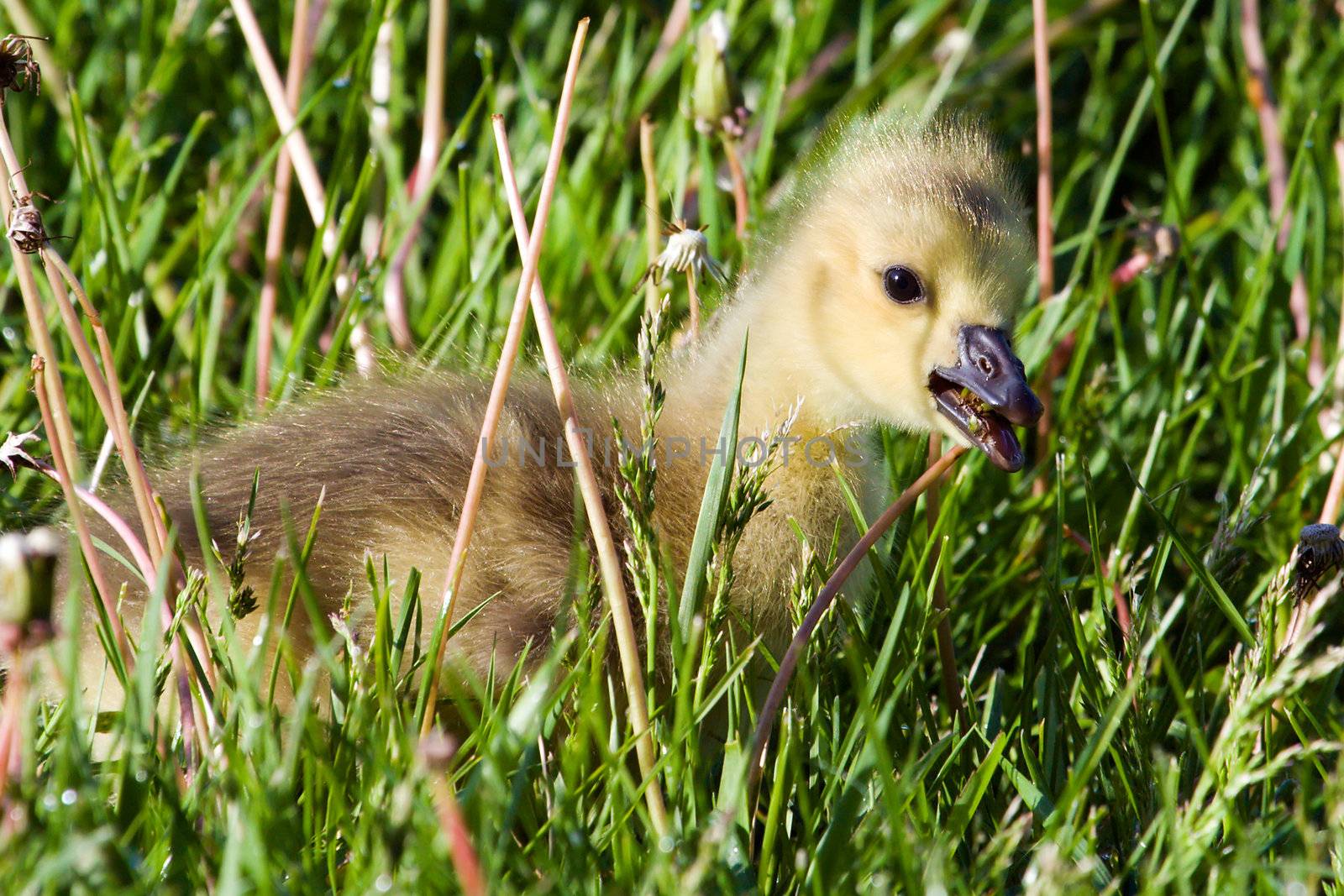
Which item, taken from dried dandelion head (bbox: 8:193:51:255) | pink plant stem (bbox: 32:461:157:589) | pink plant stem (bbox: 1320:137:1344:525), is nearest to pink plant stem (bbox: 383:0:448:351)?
pink plant stem (bbox: 32:461:157:589)

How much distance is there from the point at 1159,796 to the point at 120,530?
103 cm

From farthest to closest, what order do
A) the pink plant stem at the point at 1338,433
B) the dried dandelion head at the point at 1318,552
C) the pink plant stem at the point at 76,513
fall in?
the pink plant stem at the point at 1338,433
the dried dandelion head at the point at 1318,552
the pink plant stem at the point at 76,513

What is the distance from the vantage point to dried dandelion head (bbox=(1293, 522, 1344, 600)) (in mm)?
1369

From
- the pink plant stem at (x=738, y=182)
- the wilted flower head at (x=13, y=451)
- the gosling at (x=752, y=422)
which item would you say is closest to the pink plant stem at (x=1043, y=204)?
the gosling at (x=752, y=422)

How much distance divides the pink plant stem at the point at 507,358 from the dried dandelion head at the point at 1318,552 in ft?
2.57

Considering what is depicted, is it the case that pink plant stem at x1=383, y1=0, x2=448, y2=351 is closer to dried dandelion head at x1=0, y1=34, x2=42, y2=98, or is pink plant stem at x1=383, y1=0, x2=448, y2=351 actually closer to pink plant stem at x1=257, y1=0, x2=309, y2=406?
pink plant stem at x1=257, y1=0, x2=309, y2=406

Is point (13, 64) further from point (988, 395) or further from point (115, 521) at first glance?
point (988, 395)

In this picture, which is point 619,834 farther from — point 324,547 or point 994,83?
point 994,83

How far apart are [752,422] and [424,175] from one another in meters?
0.89

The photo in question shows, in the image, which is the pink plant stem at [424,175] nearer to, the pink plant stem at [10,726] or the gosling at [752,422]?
the gosling at [752,422]

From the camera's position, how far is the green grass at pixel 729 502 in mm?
1136

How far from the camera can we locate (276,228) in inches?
88.3

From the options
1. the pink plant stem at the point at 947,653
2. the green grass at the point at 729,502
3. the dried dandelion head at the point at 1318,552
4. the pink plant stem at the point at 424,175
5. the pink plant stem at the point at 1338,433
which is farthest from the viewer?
the pink plant stem at the point at 424,175

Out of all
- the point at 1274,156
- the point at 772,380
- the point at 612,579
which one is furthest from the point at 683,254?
the point at 1274,156
